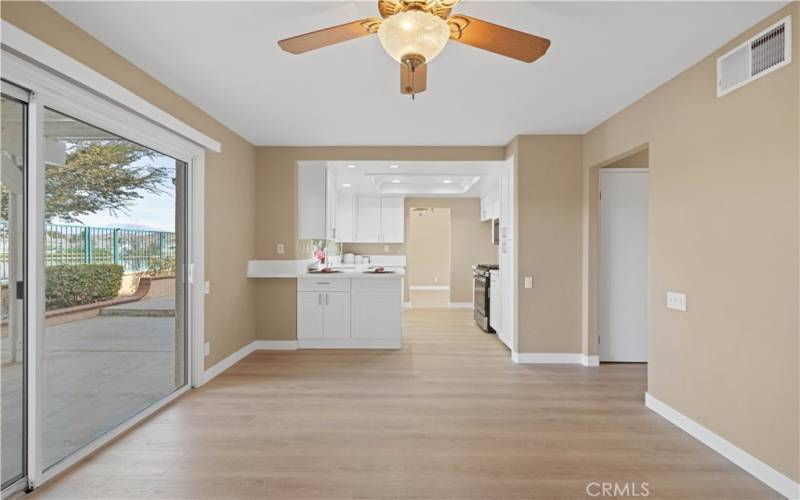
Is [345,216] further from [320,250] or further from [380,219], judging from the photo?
[320,250]

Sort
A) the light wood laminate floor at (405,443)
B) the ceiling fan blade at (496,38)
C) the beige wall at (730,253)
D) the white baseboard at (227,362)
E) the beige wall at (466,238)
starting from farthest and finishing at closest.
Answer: the beige wall at (466,238) < the white baseboard at (227,362) < the light wood laminate floor at (405,443) < the beige wall at (730,253) < the ceiling fan blade at (496,38)

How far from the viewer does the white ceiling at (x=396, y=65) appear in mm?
2156

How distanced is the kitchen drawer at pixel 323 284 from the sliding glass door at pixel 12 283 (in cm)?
306

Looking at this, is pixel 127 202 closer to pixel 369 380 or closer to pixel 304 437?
pixel 304 437

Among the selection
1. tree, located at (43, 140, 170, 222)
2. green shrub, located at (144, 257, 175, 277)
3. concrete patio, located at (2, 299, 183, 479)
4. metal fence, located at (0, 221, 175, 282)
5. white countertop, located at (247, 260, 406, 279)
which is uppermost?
tree, located at (43, 140, 170, 222)

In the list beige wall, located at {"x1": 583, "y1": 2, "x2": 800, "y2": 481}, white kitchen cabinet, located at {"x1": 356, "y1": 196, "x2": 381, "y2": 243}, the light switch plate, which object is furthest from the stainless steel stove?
the light switch plate

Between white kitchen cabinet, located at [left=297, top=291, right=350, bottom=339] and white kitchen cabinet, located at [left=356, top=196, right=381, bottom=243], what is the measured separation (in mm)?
3312

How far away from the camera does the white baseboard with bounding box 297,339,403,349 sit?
510 centimetres

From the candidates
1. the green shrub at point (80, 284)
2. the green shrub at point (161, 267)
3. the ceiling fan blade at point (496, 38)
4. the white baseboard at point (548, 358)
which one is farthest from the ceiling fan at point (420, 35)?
the white baseboard at point (548, 358)

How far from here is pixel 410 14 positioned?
1627 millimetres

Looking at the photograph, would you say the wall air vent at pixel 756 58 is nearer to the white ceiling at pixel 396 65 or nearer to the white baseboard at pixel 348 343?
the white ceiling at pixel 396 65

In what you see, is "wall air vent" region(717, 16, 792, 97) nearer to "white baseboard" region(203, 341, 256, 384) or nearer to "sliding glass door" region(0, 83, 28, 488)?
"sliding glass door" region(0, 83, 28, 488)

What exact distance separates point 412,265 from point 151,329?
8687 mm

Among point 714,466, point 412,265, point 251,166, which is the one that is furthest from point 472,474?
point 412,265
